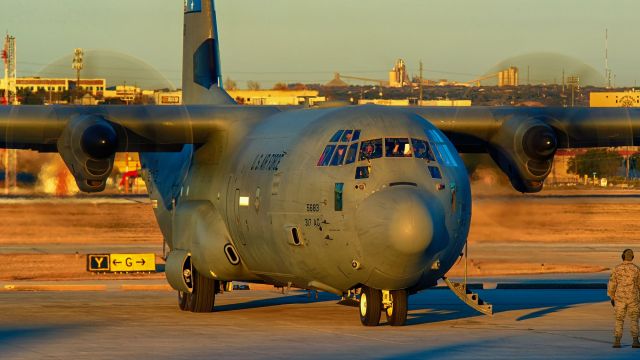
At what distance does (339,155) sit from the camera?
2052cm

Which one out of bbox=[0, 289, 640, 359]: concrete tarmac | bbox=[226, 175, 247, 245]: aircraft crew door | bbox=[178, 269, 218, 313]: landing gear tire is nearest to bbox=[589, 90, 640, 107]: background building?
bbox=[0, 289, 640, 359]: concrete tarmac

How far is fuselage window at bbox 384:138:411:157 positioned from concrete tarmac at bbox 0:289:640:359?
2815 millimetres

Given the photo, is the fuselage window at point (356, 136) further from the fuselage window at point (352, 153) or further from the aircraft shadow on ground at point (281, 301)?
the aircraft shadow on ground at point (281, 301)

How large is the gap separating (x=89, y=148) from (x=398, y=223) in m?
7.26

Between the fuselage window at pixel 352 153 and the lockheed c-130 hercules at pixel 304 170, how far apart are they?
0.10 ft

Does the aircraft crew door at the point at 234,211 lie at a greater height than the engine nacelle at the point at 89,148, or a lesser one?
lesser

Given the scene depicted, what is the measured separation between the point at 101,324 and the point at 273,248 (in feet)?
10.9

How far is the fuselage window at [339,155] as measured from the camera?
2045cm

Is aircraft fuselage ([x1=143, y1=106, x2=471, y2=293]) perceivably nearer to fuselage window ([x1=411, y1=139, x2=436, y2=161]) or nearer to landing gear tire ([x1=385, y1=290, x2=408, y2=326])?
fuselage window ([x1=411, y1=139, x2=436, y2=161])

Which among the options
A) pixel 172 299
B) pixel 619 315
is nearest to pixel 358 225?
pixel 619 315

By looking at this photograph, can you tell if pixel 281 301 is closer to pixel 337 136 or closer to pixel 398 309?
pixel 398 309

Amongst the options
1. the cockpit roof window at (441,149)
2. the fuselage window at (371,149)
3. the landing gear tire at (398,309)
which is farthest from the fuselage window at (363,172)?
the landing gear tire at (398,309)

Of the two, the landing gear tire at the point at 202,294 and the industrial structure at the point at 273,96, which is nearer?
the landing gear tire at the point at 202,294

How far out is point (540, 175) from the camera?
2447cm
